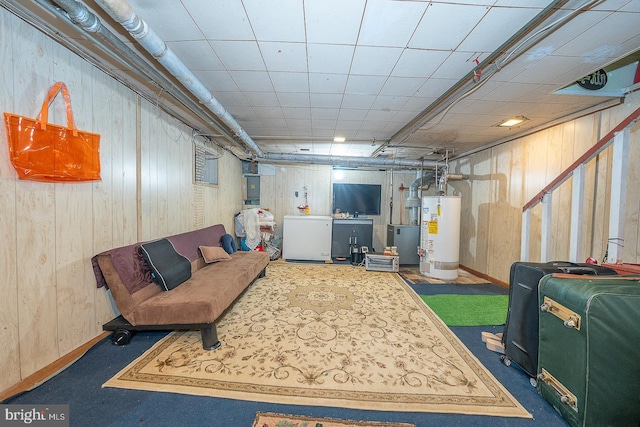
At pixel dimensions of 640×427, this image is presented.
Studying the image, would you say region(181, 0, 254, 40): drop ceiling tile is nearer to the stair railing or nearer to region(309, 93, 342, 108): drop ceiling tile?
region(309, 93, 342, 108): drop ceiling tile

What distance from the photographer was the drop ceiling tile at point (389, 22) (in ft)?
4.76

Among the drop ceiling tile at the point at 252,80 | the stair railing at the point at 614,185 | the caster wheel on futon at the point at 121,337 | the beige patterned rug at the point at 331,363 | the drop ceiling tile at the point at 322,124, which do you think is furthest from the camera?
the drop ceiling tile at the point at 322,124

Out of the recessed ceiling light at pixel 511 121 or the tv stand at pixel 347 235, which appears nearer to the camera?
the recessed ceiling light at pixel 511 121

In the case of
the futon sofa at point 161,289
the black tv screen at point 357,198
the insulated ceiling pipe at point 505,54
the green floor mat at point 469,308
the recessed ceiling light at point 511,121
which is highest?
the recessed ceiling light at point 511,121

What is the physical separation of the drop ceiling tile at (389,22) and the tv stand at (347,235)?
3956 mm

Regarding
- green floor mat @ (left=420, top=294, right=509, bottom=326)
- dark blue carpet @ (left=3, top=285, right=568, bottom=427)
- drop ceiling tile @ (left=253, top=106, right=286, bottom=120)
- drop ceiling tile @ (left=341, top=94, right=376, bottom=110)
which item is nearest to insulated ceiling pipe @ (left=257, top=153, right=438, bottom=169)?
drop ceiling tile @ (left=253, top=106, right=286, bottom=120)

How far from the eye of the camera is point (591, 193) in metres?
2.67

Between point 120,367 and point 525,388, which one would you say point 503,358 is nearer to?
point 525,388

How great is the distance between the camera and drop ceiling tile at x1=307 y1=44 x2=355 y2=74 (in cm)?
186

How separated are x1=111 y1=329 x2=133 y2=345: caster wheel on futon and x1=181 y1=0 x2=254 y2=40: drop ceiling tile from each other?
2490mm

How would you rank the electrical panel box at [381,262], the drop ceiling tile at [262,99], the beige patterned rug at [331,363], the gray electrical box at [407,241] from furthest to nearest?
the gray electrical box at [407,241] → the electrical panel box at [381,262] → the drop ceiling tile at [262,99] → the beige patterned rug at [331,363]

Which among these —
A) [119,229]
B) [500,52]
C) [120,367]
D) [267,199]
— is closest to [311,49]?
[500,52]

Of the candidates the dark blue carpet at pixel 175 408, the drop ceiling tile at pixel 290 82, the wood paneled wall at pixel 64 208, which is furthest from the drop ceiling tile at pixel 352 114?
the dark blue carpet at pixel 175 408

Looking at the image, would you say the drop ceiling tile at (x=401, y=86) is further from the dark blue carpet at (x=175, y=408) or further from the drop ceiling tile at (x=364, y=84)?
the dark blue carpet at (x=175, y=408)
